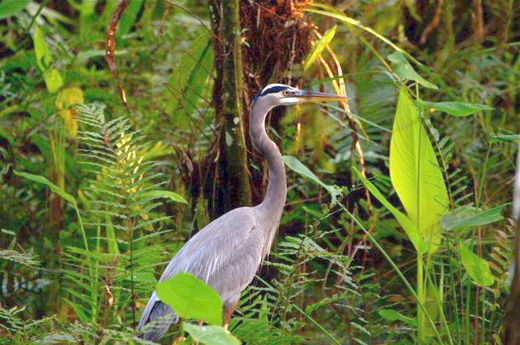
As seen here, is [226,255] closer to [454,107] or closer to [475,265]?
[475,265]

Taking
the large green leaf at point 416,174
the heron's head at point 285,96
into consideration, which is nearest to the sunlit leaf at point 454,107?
the large green leaf at point 416,174

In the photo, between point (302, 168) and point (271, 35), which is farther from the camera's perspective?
point (271, 35)

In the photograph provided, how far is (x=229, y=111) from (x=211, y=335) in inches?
61.4

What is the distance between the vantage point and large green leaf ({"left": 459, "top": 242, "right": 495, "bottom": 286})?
285cm

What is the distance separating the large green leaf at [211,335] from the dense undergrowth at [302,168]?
67 cm

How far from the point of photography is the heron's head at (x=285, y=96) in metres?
3.44

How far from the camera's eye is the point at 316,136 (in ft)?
13.9

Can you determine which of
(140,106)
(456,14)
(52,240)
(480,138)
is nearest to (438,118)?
(480,138)

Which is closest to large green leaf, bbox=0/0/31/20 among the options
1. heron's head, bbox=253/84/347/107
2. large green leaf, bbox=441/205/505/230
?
heron's head, bbox=253/84/347/107

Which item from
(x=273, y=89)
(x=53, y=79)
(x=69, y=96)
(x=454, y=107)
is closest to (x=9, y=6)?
(x=53, y=79)

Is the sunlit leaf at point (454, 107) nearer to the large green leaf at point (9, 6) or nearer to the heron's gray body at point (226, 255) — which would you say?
the heron's gray body at point (226, 255)

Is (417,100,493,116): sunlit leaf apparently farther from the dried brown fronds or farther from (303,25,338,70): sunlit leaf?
the dried brown fronds

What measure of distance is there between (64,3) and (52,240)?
3.00 meters

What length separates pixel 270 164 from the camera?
348 centimetres
